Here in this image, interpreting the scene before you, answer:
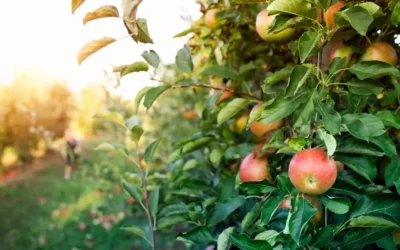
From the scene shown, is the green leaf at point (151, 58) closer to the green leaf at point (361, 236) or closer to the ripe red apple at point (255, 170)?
the ripe red apple at point (255, 170)

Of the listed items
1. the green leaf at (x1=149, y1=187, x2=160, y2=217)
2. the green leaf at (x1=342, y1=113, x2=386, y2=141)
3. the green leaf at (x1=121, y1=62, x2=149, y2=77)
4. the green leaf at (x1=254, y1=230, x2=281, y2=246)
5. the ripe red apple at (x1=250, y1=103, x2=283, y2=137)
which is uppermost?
the green leaf at (x1=121, y1=62, x2=149, y2=77)

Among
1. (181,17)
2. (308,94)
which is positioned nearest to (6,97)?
(181,17)

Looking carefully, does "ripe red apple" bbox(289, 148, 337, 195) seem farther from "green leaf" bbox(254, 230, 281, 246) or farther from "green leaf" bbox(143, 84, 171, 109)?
"green leaf" bbox(143, 84, 171, 109)

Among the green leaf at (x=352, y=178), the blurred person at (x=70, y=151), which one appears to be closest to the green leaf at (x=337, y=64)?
the green leaf at (x=352, y=178)

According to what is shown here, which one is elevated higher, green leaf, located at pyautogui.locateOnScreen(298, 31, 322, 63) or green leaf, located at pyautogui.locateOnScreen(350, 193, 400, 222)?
green leaf, located at pyautogui.locateOnScreen(298, 31, 322, 63)

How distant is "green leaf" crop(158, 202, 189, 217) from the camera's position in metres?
1.13

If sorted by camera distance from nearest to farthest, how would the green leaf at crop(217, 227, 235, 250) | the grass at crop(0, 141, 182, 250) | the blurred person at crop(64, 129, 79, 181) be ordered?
the green leaf at crop(217, 227, 235, 250), the grass at crop(0, 141, 182, 250), the blurred person at crop(64, 129, 79, 181)

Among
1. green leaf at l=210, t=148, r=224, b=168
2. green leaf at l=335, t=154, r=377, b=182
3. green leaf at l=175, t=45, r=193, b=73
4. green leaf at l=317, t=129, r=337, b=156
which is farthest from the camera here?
green leaf at l=210, t=148, r=224, b=168

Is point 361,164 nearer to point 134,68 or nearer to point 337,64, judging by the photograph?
point 337,64

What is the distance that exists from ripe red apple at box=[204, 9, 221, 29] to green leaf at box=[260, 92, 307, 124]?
0.46 metres

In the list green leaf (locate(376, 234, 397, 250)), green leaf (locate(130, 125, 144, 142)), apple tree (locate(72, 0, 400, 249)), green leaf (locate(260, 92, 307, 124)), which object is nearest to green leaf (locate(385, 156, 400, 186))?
apple tree (locate(72, 0, 400, 249))

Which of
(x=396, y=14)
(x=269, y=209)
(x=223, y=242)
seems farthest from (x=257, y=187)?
(x=396, y=14)

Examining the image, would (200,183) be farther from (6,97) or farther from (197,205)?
(6,97)

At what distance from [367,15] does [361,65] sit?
3.9 inches
